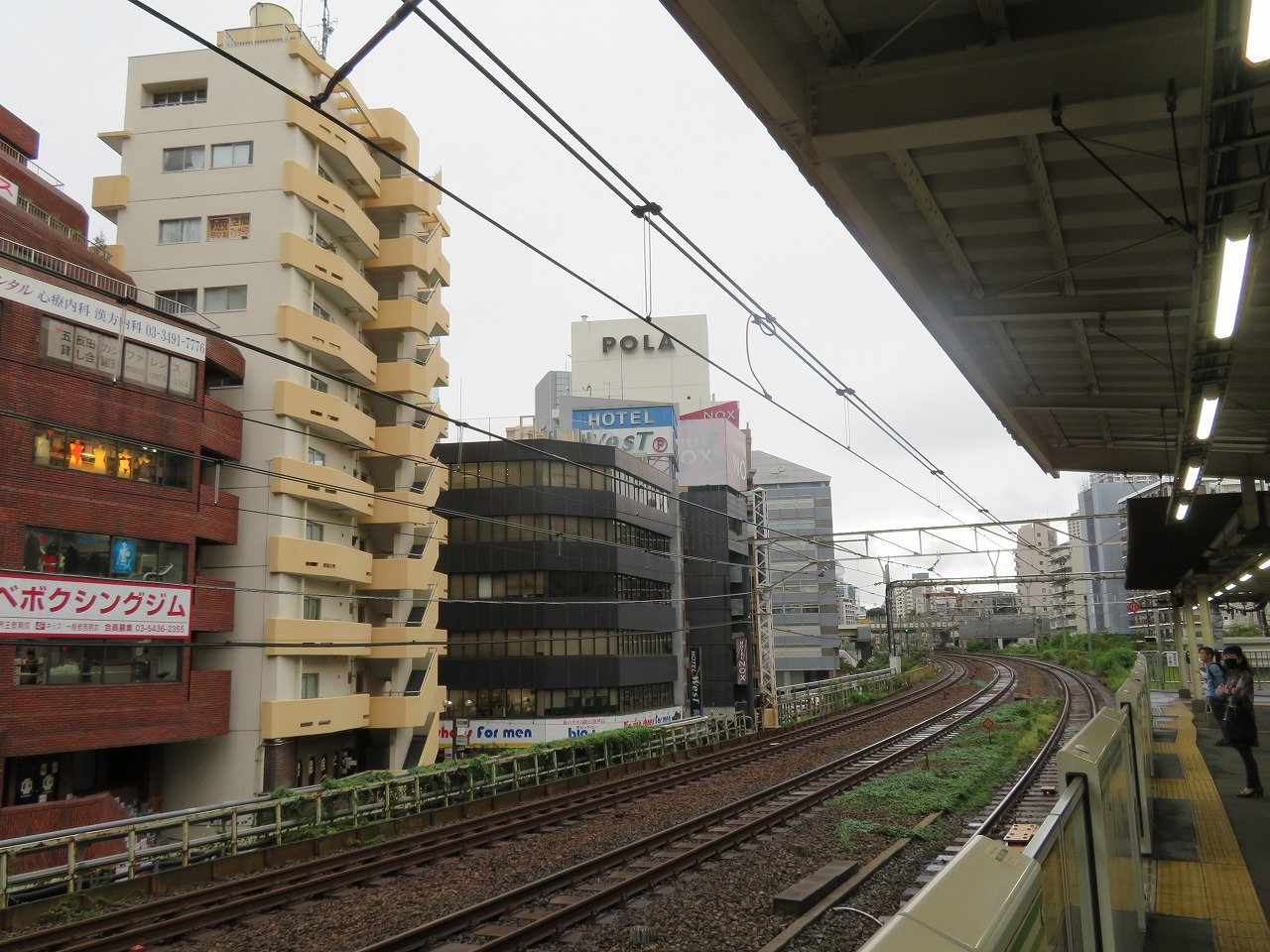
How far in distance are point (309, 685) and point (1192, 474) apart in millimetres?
21639

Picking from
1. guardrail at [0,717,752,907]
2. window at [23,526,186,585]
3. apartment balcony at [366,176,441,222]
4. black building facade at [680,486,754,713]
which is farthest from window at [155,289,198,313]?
black building facade at [680,486,754,713]

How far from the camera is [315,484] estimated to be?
24578mm

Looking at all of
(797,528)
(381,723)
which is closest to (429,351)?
(381,723)

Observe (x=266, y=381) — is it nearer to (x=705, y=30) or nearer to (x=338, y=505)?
(x=338, y=505)

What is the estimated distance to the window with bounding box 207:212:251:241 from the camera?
25062mm

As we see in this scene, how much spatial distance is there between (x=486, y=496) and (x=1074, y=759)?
1401 inches

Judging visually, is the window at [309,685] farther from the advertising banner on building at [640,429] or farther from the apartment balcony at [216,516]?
the advertising banner on building at [640,429]

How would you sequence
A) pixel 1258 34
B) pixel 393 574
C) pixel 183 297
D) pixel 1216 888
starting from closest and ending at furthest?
pixel 1258 34 → pixel 1216 888 → pixel 183 297 → pixel 393 574

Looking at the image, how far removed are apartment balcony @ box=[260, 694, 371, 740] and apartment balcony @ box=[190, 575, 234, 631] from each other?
2.34 meters

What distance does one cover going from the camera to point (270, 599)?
23.8 m

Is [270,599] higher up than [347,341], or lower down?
lower down

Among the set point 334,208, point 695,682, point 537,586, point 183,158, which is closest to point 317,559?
point 334,208

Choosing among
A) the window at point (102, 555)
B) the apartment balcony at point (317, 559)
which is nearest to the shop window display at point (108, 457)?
the window at point (102, 555)

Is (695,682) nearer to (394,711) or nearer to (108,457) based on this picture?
(394,711)
